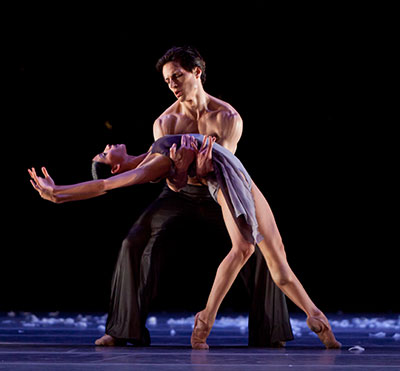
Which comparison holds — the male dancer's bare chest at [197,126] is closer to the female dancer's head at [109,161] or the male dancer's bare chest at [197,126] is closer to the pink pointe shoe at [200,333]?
the female dancer's head at [109,161]

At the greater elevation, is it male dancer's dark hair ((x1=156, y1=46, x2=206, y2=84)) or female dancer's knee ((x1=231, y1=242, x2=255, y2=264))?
male dancer's dark hair ((x1=156, y1=46, x2=206, y2=84))

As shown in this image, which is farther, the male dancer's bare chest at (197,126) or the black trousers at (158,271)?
the male dancer's bare chest at (197,126)

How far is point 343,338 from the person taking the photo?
397cm

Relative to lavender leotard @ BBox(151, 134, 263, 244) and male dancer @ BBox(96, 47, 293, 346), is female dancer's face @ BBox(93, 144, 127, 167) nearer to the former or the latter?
male dancer @ BBox(96, 47, 293, 346)

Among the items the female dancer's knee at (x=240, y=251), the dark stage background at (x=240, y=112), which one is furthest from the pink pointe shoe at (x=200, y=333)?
the dark stage background at (x=240, y=112)

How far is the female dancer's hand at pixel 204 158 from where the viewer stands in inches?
124

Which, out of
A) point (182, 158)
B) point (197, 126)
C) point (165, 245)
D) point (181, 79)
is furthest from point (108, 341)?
point (181, 79)

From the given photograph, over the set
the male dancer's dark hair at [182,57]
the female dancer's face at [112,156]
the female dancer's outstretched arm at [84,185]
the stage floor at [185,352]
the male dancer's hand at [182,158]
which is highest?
the male dancer's dark hair at [182,57]

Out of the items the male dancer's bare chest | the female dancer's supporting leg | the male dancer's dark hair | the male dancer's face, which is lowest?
the female dancer's supporting leg

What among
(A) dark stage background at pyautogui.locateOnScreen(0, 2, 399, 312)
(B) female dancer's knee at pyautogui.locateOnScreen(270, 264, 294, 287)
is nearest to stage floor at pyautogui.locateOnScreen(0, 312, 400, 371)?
(B) female dancer's knee at pyautogui.locateOnScreen(270, 264, 294, 287)

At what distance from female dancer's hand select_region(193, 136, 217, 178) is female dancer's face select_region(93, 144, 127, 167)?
1.18 feet

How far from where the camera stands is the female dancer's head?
10.9 ft

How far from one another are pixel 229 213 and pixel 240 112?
9.02 ft

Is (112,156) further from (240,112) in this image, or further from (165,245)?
(240,112)
